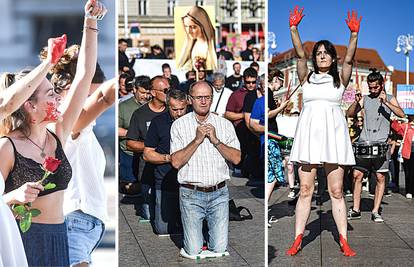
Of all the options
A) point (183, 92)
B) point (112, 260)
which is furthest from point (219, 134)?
point (112, 260)

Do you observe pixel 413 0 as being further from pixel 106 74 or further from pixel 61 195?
pixel 61 195

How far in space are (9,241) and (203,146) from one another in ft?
3.58

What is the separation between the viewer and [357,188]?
4863mm

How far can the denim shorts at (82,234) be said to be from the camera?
362 cm

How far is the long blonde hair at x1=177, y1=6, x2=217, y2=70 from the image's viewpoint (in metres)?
3.86

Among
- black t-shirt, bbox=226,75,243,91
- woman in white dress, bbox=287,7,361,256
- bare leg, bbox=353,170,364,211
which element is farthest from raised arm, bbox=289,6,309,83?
bare leg, bbox=353,170,364,211

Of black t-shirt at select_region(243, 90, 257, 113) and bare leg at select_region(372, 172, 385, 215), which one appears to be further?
bare leg at select_region(372, 172, 385, 215)

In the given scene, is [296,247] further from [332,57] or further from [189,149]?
[332,57]

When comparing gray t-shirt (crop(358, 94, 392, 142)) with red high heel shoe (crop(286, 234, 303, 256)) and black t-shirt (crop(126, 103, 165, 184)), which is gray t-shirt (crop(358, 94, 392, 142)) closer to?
red high heel shoe (crop(286, 234, 303, 256))

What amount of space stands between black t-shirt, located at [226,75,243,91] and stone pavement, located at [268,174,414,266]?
883 mm

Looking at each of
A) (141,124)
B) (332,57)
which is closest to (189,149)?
(141,124)

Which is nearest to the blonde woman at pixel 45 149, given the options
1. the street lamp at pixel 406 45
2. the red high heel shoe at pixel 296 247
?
the red high heel shoe at pixel 296 247

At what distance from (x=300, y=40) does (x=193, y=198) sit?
3.24ft

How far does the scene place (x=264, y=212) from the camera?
13.4 ft
